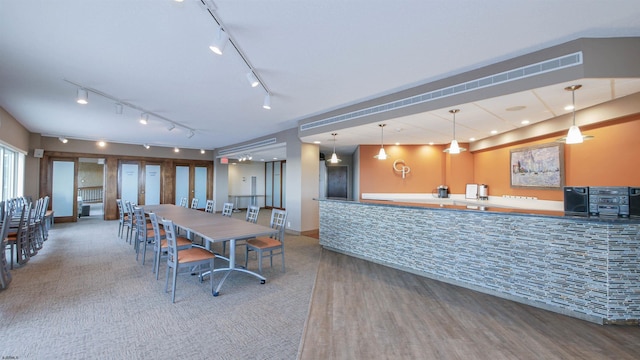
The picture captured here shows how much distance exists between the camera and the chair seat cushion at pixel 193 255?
310 centimetres

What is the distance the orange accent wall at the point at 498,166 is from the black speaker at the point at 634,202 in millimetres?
1164

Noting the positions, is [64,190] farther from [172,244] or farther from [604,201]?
[604,201]

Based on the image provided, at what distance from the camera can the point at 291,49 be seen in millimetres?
2734

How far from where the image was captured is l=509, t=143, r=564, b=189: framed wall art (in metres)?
4.55

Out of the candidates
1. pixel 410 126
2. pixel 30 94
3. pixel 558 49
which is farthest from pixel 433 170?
pixel 30 94

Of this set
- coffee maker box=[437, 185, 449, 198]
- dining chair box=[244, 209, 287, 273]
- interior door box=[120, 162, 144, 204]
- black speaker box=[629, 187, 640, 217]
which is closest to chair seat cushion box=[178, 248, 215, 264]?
dining chair box=[244, 209, 287, 273]

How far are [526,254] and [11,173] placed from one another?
1085 centimetres

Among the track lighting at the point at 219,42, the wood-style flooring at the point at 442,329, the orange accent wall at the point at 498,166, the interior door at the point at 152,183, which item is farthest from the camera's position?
the interior door at the point at 152,183

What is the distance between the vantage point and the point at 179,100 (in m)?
4.46

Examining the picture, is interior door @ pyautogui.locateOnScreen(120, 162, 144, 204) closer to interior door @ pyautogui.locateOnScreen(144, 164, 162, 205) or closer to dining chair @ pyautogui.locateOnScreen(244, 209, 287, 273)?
interior door @ pyautogui.locateOnScreen(144, 164, 162, 205)

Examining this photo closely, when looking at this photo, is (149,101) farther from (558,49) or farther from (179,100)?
(558,49)

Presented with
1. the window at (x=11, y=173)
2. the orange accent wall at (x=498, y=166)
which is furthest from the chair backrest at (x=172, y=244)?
the window at (x=11, y=173)

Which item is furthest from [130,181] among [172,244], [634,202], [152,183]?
[634,202]

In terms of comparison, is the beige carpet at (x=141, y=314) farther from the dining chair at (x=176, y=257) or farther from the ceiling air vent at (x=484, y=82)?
the ceiling air vent at (x=484, y=82)
